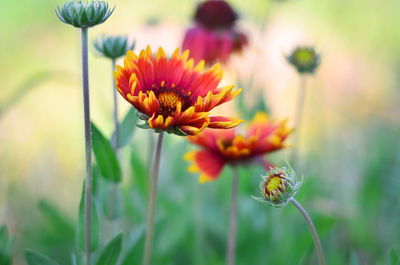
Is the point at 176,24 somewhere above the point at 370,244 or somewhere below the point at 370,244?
above

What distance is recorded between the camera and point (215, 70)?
77 cm

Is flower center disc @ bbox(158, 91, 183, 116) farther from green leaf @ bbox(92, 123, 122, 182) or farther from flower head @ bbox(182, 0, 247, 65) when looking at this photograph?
flower head @ bbox(182, 0, 247, 65)

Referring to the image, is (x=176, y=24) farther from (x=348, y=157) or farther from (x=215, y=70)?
(x=215, y=70)

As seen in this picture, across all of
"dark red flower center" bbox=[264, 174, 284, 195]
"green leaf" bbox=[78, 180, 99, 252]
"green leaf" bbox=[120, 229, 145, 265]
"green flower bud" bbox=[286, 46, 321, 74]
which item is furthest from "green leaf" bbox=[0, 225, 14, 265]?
"green flower bud" bbox=[286, 46, 321, 74]

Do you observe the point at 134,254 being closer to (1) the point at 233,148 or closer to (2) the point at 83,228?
(2) the point at 83,228

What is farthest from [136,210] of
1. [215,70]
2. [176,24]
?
[176,24]

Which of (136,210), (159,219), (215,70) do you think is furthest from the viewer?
(136,210)

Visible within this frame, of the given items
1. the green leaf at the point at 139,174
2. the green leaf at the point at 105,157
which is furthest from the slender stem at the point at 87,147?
the green leaf at the point at 139,174

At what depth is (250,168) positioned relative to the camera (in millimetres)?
1224

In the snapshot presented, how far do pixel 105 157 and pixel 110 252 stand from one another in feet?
0.57

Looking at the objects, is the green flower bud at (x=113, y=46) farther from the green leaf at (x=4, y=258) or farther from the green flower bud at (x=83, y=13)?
the green leaf at (x=4, y=258)

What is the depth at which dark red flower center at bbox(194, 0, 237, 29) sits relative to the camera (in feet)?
5.27

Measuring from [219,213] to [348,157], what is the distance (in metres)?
0.58

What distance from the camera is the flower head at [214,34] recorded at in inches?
59.9
